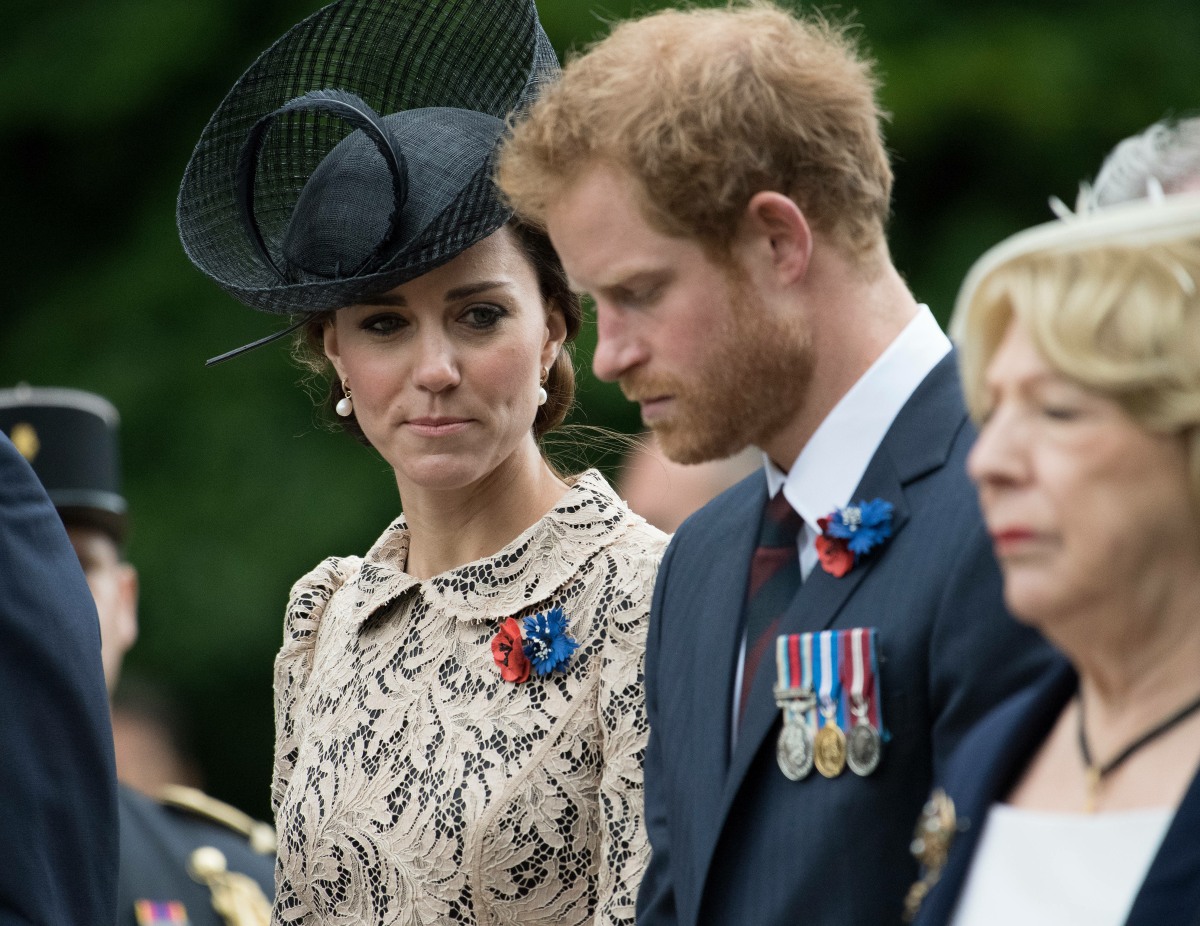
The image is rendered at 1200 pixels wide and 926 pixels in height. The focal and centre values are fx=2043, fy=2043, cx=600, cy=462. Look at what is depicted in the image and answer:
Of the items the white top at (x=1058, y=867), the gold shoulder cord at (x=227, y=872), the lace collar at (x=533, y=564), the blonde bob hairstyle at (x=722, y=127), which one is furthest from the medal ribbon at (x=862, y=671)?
the gold shoulder cord at (x=227, y=872)

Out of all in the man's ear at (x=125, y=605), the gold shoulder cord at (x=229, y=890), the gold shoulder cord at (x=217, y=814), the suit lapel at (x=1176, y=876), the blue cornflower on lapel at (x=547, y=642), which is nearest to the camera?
the suit lapel at (x=1176, y=876)

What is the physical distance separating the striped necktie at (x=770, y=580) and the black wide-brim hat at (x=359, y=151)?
0.95m

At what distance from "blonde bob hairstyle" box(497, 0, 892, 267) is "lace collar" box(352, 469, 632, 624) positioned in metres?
0.88

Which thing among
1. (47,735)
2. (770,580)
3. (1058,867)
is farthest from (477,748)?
(1058,867)

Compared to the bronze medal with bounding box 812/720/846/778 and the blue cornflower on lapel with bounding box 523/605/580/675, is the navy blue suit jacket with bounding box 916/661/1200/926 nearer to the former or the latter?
the bronze medal with bounding box 812/720/846/778

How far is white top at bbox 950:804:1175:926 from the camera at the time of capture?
6.25ft

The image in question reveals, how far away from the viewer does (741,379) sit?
262 cm

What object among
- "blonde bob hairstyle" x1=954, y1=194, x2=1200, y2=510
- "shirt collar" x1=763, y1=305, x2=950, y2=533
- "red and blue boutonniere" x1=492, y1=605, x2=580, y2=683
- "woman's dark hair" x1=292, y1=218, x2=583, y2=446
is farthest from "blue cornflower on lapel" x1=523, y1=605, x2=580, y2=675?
"blonde bob hairstyle" x1=954, y1=194, x2=1200, y2=510

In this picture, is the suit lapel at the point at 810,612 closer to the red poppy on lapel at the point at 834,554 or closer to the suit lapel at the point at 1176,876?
the red poppy on lapel at the point at 834,554

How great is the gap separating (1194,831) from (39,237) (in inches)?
307

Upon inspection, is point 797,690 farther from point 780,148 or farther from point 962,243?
point 962,243

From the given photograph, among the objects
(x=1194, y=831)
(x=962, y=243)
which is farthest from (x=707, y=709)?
(x=962, y=243)

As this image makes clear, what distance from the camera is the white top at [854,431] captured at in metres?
2.64

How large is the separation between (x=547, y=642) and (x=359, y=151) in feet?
3.18
